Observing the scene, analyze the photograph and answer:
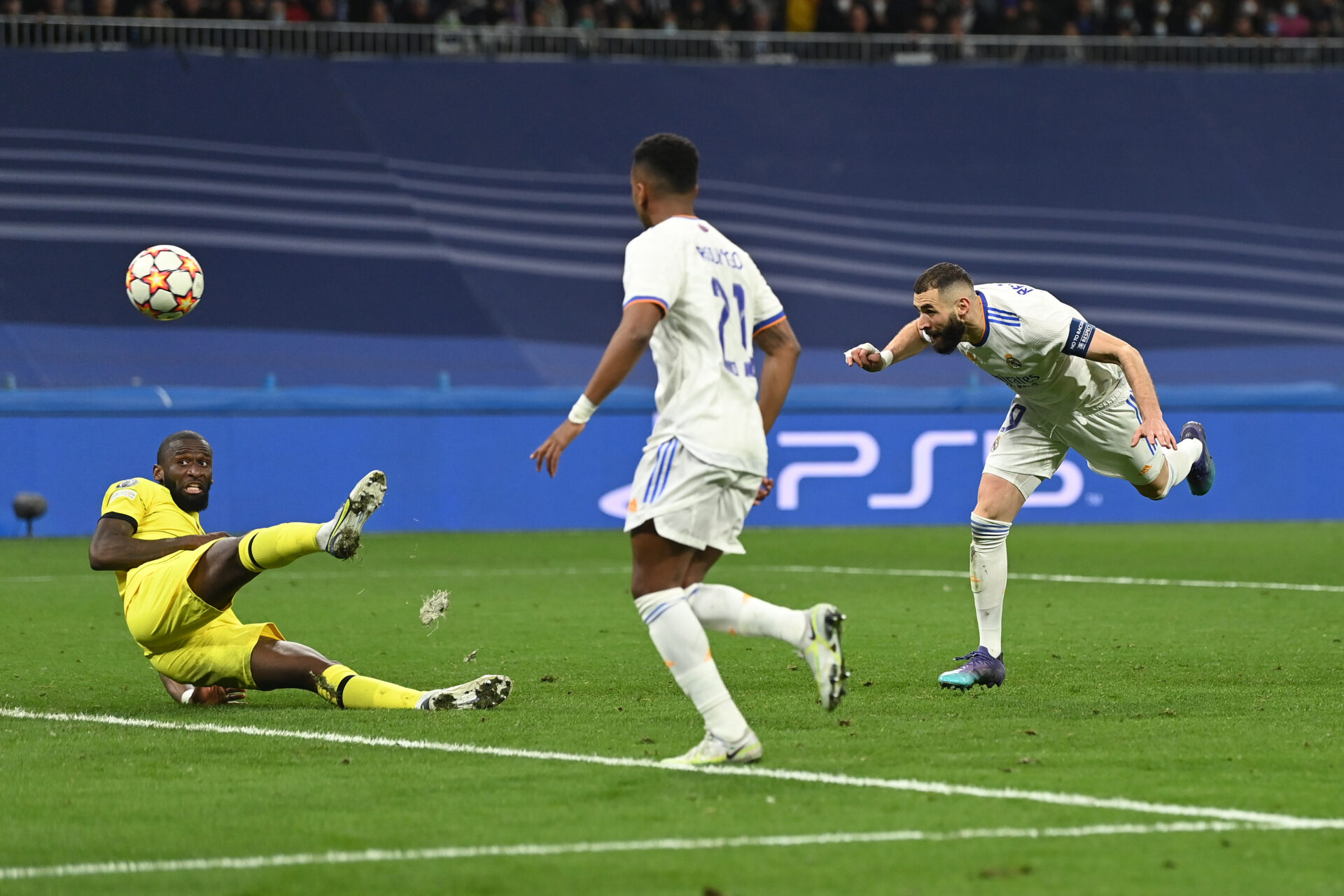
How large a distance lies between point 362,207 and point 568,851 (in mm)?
21451

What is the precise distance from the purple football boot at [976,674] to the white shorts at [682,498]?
239 centimetres

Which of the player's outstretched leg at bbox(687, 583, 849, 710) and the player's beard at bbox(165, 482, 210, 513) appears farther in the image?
Result: the player's beard at bbox(165, 482, 210, 513)

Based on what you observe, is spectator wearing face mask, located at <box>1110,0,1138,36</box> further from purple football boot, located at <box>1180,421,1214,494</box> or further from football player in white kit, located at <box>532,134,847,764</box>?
football player in white kit, located at <box>532,134,847,764</box>

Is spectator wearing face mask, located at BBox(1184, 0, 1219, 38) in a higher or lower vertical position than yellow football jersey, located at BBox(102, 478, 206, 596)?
higher

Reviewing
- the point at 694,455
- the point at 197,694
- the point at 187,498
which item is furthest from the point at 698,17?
the point at 694,455

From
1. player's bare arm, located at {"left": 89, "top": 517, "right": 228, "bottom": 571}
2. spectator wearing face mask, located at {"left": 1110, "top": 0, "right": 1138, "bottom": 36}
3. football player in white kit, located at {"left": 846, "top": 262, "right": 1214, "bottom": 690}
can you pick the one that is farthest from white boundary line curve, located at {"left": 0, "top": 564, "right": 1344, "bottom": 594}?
spectator wearing face mask, located at {"left": 1110, "top": 0, "right": 1138, "bottom": 36}

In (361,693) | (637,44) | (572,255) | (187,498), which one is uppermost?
(637,44)

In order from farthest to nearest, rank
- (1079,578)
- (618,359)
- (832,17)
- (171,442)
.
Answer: (832,17) < (1079,578) < (171,442) < (618,359)

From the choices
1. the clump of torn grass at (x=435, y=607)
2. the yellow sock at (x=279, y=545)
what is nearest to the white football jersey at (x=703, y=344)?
the yellow sock at (x=279, y=545)

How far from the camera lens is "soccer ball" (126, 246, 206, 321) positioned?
1122 cm

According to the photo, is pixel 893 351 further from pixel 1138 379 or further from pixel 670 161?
pixel 670 161

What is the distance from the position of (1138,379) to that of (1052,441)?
1.02 meters

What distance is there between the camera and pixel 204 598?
710 centimetres

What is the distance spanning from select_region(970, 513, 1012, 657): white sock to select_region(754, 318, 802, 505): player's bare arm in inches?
96.2
